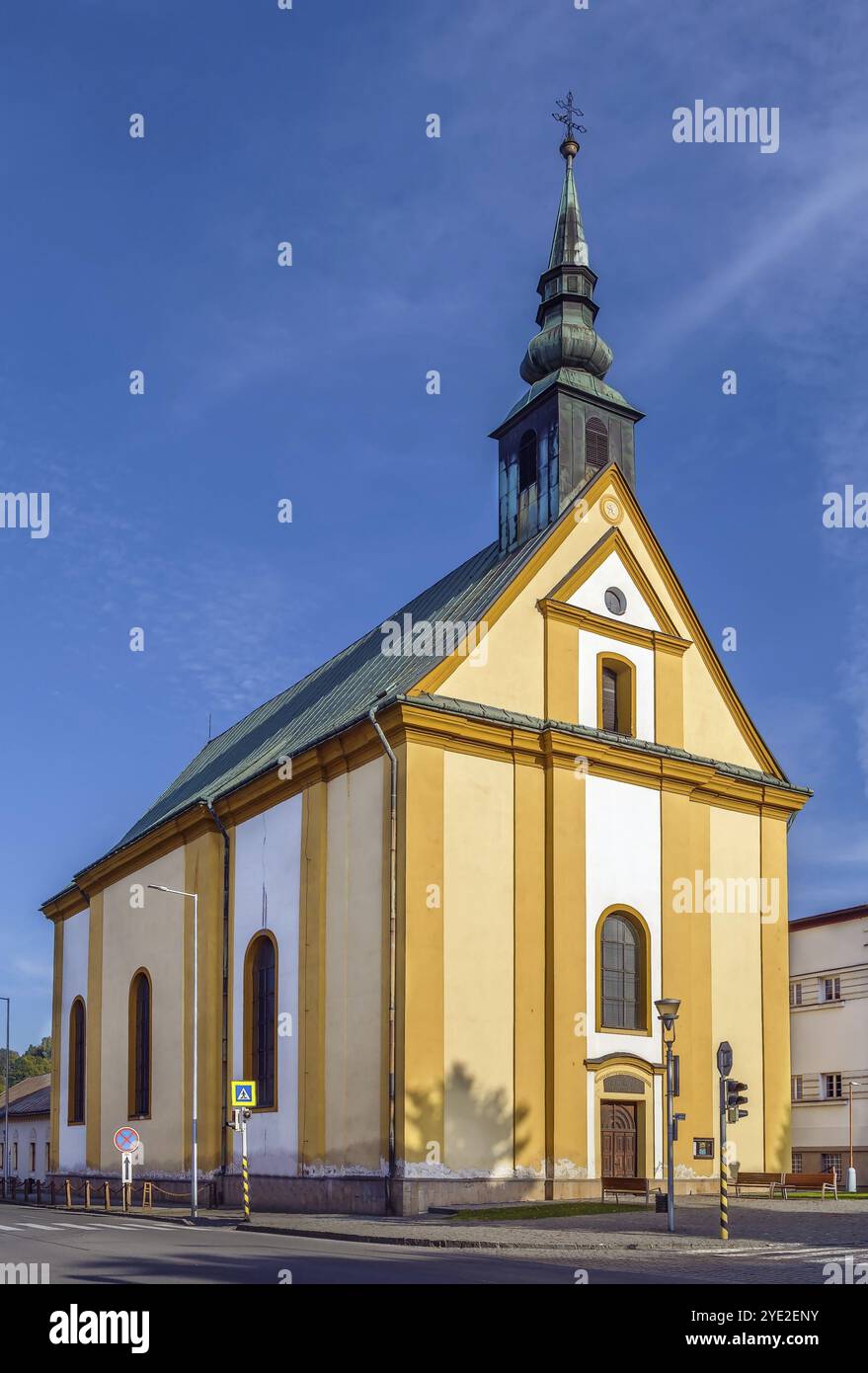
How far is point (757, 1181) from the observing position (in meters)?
33.5

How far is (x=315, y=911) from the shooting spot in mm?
32500

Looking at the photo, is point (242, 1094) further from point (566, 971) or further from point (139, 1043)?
point (139, 1043)

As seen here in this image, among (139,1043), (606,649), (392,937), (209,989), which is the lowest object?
(139,1043)

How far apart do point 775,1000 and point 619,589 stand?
37.1 ft

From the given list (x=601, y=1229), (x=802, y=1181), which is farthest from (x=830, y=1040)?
(x=601, y=1229)

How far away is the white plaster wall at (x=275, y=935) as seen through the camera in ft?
108

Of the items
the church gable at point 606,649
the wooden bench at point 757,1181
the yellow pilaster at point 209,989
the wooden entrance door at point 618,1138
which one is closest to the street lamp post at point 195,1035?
the yellow pilaster at point 209,989

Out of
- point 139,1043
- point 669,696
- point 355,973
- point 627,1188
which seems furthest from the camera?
point 139,1043

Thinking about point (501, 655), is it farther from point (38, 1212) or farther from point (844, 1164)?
point (844, 1164)

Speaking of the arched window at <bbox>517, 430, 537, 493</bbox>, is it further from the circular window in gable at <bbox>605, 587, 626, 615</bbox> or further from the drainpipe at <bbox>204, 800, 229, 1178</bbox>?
the drainpipe at <bbox>204, 800, 229, 1178</bbox>

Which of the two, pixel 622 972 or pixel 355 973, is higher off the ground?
pixel 355 973

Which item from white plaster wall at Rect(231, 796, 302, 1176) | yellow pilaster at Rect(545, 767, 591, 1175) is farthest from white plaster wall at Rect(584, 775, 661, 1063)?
white plaster wall at Rect(231, 796, 302, 1176)

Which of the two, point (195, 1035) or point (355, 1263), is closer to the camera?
point (355, 1263)

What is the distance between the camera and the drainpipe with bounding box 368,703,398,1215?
28.2m
